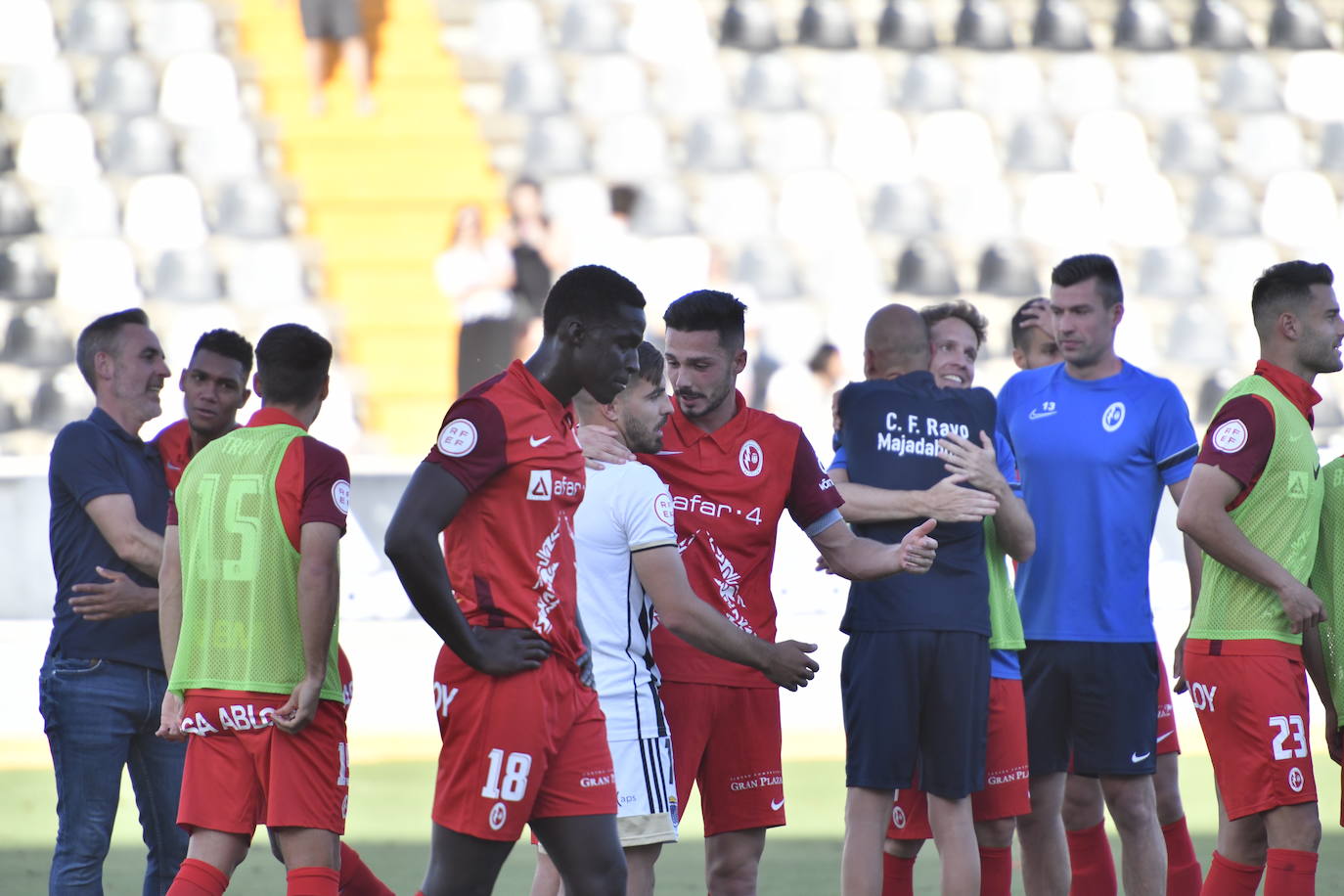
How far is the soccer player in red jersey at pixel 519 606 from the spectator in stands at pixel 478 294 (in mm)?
8396

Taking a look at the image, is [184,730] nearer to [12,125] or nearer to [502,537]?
[502,537]

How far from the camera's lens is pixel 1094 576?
566cm

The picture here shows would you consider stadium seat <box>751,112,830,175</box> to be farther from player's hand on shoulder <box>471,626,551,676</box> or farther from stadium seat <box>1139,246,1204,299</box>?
player's hand on shoulder <box>471,626,551,676</box>

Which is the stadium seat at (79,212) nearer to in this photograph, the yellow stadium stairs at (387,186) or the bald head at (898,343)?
the yellow stadium stairs at (387,186)

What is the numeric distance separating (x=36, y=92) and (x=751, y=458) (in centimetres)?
1202

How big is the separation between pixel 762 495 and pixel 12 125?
12135mm

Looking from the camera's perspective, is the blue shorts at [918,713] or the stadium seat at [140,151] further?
the stadium seat at [140,151]

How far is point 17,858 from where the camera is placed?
696cm

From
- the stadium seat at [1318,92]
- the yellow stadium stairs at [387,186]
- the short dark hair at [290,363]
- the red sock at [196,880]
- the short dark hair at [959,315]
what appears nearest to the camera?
the red sock at [196,880]

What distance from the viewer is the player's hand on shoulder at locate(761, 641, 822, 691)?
14.4 feet

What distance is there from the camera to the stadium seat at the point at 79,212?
14.3 m

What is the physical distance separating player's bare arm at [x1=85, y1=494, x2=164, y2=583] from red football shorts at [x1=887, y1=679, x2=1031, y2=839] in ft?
8.01

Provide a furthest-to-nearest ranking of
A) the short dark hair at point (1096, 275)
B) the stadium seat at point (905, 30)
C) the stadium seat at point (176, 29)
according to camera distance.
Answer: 1. the stadium seat at point (905, 30)
2. the stadium seat at point (176, 29)
3. the short dark hair at point (1096, 275)

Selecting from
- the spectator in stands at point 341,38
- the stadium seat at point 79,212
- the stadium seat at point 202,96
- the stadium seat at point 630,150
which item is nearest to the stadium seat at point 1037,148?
the stadium seat at point 630,150
